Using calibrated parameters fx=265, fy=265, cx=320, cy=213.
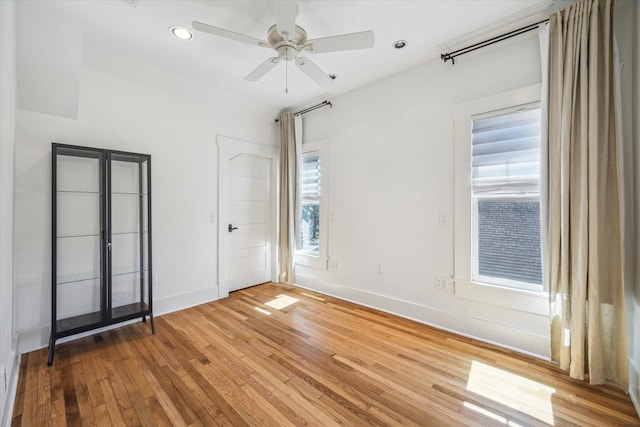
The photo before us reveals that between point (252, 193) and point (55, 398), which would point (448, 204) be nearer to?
point (252, 193)

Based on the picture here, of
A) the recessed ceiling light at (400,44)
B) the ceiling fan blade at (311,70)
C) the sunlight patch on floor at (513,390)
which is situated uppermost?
the recessed ceiling light at (400,44)

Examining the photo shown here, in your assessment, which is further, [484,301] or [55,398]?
[484,301]

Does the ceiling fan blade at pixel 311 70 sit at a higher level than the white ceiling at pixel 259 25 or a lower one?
lower

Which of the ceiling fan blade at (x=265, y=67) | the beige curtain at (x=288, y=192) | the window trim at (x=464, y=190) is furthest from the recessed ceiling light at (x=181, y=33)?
the window trim at (x=464, y=190)

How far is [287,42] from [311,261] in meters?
2.88

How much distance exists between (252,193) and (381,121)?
2.26 meters

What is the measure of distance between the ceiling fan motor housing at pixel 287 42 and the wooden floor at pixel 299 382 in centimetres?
254

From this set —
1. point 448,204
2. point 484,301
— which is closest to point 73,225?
point 448,204

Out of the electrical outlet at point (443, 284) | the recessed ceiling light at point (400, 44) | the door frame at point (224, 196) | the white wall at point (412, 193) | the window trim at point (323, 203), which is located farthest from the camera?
the window trim at point (323, 203)

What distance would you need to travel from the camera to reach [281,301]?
3.59m

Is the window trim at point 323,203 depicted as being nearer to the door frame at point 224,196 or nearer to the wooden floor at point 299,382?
the door frame at point 224,196

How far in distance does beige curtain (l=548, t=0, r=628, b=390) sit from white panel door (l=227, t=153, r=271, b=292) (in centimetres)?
365

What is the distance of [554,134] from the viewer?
210 centimetres

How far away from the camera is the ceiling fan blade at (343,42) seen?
1858 mm
